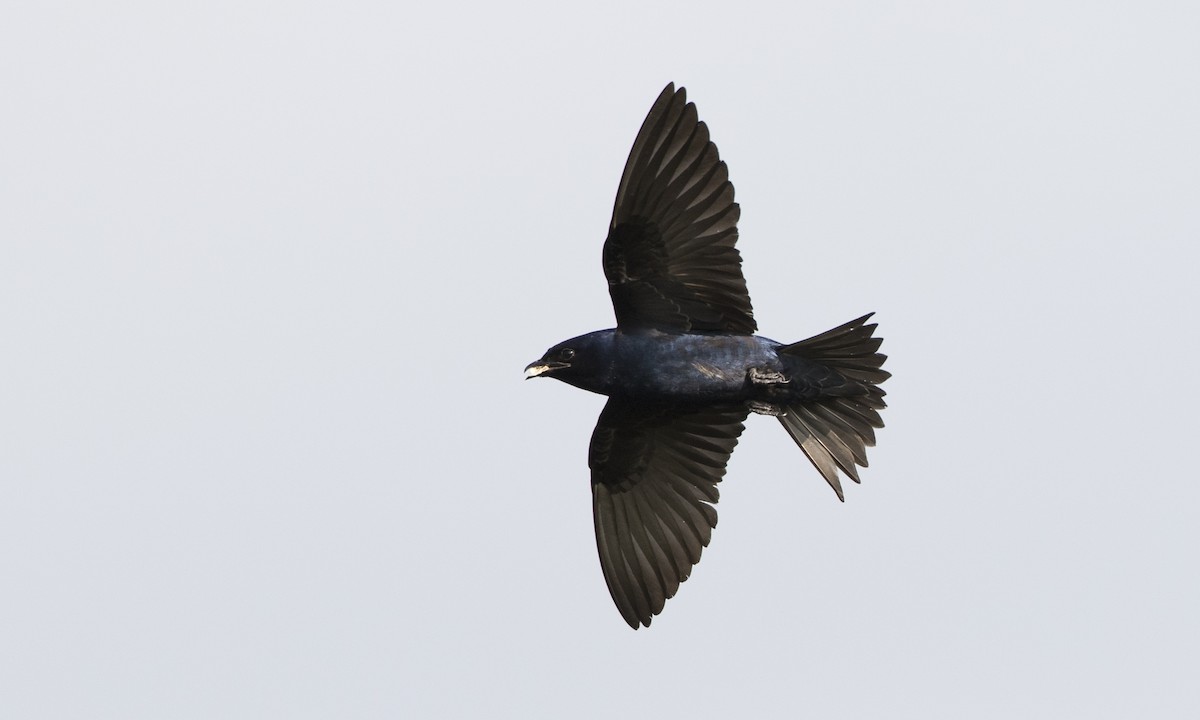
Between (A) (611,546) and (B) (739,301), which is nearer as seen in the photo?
(B) (739,301)

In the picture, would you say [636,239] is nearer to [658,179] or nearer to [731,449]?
[658,179]

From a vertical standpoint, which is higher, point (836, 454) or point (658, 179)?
point (658, 179)

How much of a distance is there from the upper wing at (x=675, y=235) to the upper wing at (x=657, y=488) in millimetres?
824

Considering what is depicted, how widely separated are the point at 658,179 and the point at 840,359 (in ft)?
4.55

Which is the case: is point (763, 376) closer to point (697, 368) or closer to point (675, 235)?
point (697, 368)

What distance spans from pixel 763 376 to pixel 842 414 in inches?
21.1

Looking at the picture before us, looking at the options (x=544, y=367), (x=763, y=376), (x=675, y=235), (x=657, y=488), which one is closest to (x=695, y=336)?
(x=763, y=376)

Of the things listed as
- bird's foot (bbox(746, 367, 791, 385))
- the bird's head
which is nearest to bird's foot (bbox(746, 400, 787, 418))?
bird's foot (bbox(746, 367, 791, 385))

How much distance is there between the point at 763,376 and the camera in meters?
12.0

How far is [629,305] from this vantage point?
39.8 ft

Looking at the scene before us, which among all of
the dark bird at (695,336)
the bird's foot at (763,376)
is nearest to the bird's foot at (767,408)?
the dark bird at (695,336)

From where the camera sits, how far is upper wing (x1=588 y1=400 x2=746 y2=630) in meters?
12.8

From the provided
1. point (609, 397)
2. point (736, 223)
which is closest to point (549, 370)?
point (609, 397)

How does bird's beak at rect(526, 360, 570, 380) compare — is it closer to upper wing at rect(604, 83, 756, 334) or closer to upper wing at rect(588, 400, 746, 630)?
upper wing at rect(604, 83, 756, 334)
